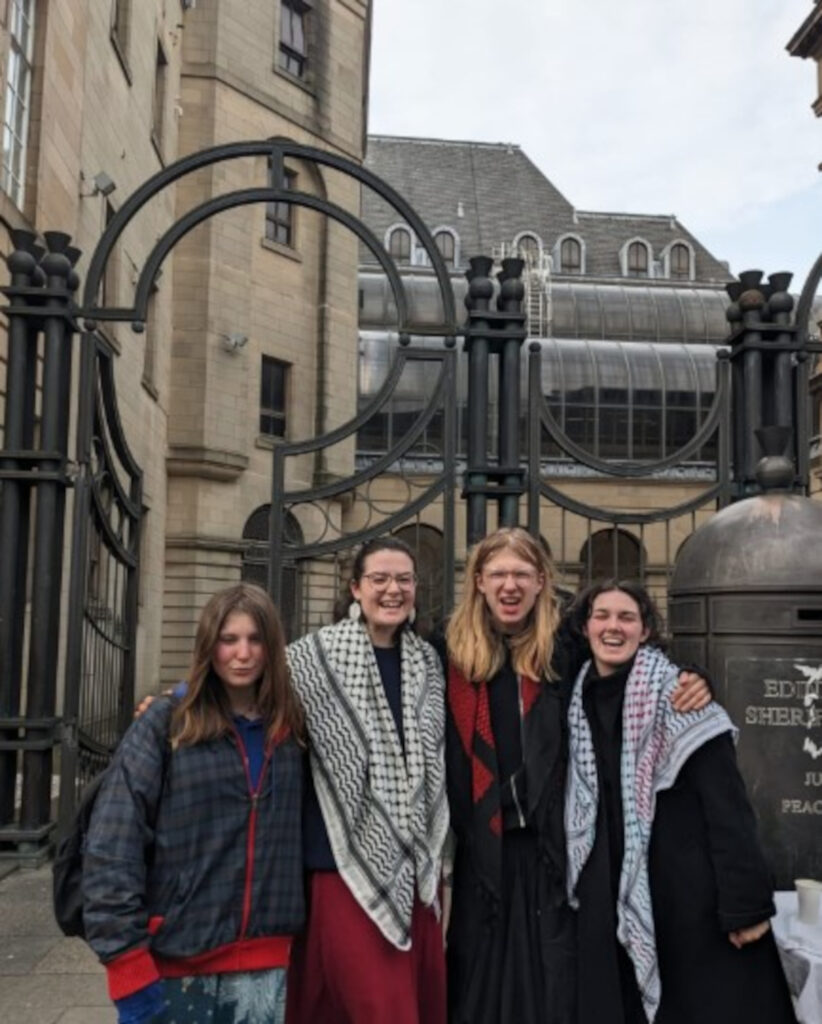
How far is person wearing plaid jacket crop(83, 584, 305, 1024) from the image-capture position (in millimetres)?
2484

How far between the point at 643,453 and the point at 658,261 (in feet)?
72.0

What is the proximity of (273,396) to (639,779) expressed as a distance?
71.0 ft

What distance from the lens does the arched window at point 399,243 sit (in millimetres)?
43531

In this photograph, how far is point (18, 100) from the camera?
35.9ft

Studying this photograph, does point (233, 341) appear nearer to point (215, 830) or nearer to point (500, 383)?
point (500, 383)

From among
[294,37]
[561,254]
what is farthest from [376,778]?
[561,254]

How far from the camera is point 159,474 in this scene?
66.4 ft

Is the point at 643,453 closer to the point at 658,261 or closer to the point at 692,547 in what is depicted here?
the point at 658,261

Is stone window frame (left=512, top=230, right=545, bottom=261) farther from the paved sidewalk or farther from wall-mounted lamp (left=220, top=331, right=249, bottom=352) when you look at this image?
the paved sidewalk

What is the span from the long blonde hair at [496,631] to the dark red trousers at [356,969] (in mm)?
722

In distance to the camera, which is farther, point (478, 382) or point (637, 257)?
point (637, 257)

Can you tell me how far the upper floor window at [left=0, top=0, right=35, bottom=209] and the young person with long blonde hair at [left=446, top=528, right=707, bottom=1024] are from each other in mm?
9360

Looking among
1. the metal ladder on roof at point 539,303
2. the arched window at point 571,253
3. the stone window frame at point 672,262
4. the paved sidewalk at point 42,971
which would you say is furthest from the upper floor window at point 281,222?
the stone window frame at point 672,262

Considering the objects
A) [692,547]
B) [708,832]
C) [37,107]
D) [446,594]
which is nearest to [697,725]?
[708,832]
